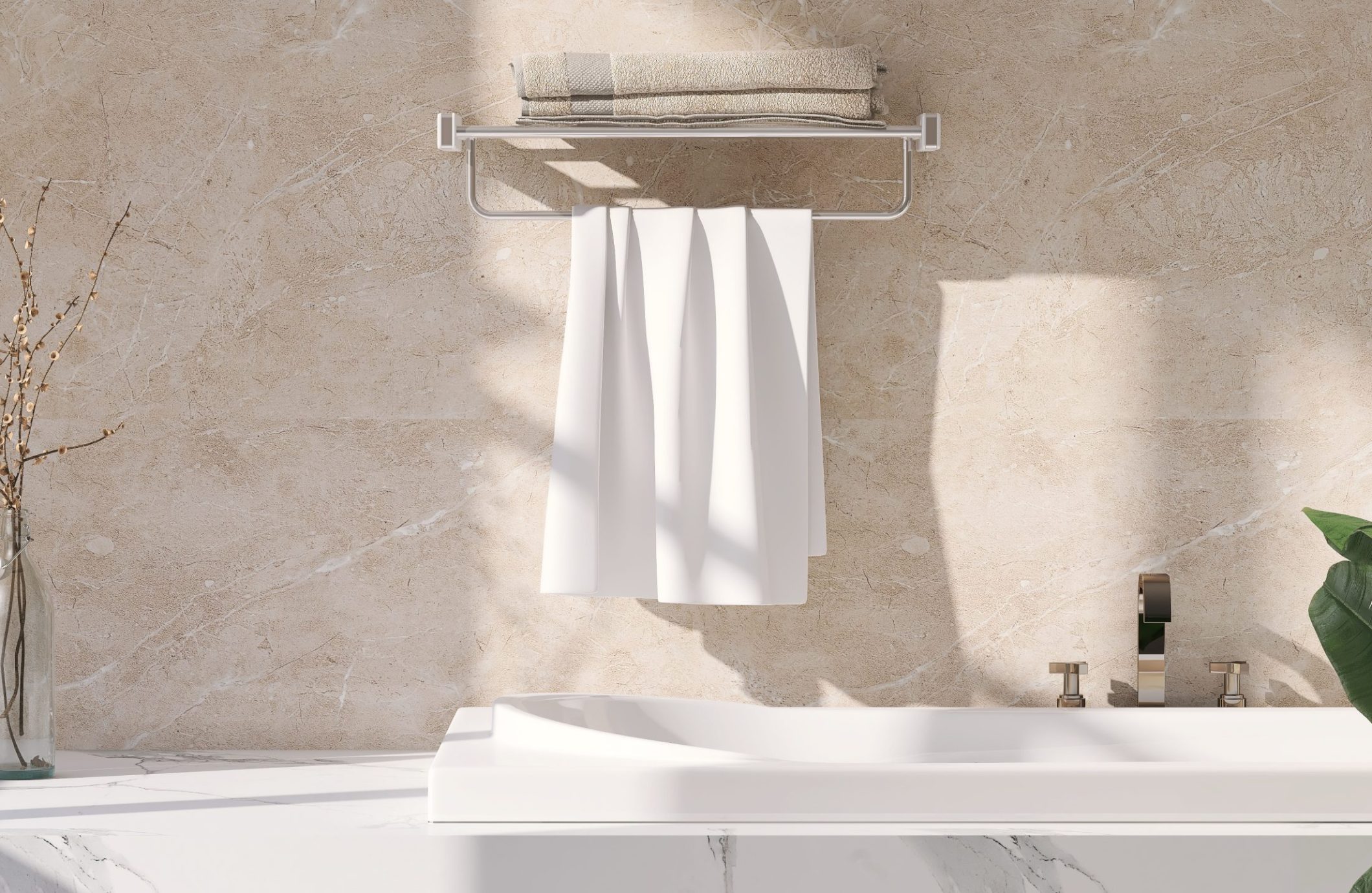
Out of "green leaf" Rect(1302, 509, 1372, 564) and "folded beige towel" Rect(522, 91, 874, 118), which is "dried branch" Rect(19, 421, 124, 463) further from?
"green leaf" Rect(1302, 509, 1372, 564)

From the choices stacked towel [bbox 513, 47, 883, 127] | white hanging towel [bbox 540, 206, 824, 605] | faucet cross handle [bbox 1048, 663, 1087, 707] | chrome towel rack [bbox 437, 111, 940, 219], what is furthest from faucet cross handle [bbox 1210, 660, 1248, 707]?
stacked towel [bbox 513, 47, 883, 127]

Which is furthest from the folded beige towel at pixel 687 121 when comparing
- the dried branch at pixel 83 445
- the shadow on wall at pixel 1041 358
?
the dried branch at pixel 83 445

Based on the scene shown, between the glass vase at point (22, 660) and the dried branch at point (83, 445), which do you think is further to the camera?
the dried branch at point (83, 445)

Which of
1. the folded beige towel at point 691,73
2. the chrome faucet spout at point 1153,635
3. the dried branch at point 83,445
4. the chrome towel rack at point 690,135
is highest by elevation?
the folded beige towel at point 691,73

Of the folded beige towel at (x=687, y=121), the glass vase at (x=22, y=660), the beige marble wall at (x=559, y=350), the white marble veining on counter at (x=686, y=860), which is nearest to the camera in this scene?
the white marble veining on counter at (x=686, y=860)

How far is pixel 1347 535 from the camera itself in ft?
3.42

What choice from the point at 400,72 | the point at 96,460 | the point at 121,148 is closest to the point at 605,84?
the point at 400,72

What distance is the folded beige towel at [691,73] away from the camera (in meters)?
1.32

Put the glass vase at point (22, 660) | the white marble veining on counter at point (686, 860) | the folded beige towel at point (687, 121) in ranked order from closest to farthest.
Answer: the white marble veining on counter at point (686, 860), the glass vase at point (22, 660), the folded beige towel at point (687, 121)

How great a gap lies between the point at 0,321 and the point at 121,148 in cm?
27

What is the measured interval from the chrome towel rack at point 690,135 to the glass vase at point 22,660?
2.12ft

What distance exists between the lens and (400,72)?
1.45m

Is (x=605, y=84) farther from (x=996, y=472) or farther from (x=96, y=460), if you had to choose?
(x=96, y=460)

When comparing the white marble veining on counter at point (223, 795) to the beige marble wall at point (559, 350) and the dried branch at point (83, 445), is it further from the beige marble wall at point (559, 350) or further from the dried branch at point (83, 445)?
the dried branch at point (83, 445)
